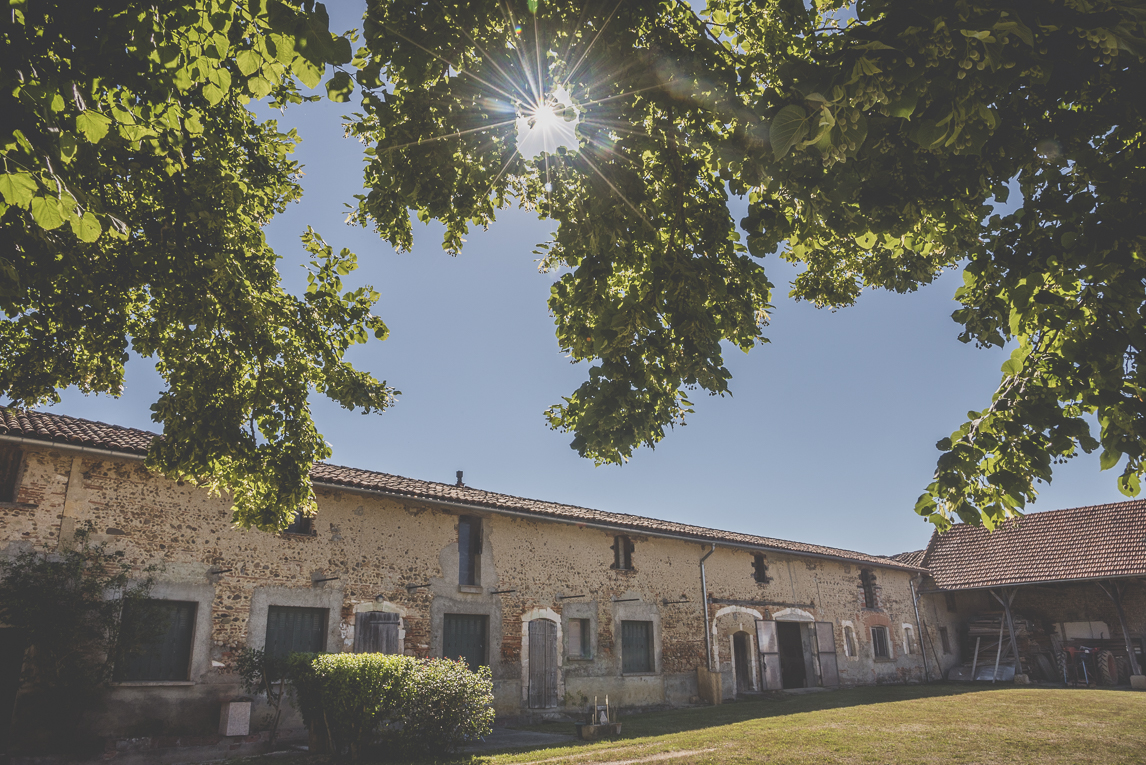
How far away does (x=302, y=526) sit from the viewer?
11.7 m

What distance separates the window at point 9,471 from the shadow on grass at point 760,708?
916 centimetres

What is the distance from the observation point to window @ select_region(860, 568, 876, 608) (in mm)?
22125

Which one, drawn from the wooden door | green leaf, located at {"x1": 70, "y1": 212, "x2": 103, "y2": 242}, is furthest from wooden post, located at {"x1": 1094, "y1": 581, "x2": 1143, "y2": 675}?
green leaf, located at {"x1": 70, "y1": 212, "x2": 103, "y2": 242}

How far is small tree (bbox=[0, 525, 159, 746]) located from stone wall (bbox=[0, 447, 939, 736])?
0.29 meters

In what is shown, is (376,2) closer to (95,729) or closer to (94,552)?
(94,552)

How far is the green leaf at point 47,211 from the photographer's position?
287 centimetres

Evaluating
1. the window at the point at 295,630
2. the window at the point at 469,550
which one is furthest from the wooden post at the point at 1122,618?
the window at the point at 295,630

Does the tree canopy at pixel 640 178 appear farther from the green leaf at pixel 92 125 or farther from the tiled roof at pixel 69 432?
the tiled roof at pixel 69 432

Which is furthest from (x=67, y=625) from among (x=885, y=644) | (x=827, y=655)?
(x=885, y=644)

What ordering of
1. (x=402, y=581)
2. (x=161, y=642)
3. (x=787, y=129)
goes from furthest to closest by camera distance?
(x=402, y=581) < (x=161, y=642) < (x=787, y=129)

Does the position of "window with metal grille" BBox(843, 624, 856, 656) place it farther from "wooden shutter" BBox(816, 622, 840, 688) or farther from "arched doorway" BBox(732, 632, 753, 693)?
"arched doorway" BBox(732, 632, 753, 693)

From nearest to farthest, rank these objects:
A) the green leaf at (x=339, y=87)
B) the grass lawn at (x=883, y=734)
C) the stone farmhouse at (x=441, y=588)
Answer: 1. the green leaf at (x=339, y=87)
2. the grass lawn at (x=883, y=734)
3. the stone farmhouse at (x=441, y=588)

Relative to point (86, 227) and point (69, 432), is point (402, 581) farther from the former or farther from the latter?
point (86, 227)

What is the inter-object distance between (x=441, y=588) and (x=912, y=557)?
72.2ft
